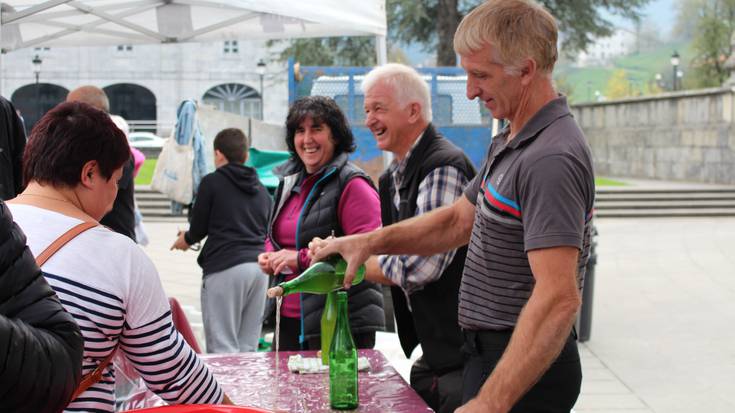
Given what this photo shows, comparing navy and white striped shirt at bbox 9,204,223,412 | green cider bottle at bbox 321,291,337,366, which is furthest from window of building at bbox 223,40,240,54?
navy and white striped shirt at bbox 9,204,223,412

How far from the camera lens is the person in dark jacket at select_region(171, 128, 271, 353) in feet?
21.9

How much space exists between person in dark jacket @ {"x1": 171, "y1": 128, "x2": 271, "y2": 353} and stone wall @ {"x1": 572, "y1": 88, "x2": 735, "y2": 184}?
77.2 feet

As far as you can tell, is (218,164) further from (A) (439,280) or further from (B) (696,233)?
(B) (696,233)

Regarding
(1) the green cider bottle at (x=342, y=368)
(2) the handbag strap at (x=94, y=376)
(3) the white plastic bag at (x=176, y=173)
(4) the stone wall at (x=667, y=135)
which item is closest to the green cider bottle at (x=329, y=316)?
(1) the green cider bottle at (x=342, y=368)

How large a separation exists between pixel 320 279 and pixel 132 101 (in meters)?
72.6

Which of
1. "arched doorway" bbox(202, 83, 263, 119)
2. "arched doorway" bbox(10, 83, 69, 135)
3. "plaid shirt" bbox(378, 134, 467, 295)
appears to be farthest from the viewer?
"arched doorway" bbox(202, 83, 263, 119)

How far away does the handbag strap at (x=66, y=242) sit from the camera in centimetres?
222

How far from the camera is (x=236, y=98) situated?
69500 millimetres

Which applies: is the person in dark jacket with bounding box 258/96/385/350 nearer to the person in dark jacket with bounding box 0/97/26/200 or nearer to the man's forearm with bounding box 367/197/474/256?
the person in dark jacket with bounding box 0/97/26/200

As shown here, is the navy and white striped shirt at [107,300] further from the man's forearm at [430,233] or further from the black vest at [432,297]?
the black vest at [432,297]

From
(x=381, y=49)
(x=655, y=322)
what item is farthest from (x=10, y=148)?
(x=655, y=322)

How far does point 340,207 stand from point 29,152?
7.27 feet

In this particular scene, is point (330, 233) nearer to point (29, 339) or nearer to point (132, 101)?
point (29, 339)

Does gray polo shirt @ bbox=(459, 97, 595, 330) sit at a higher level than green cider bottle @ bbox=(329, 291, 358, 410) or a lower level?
higher
